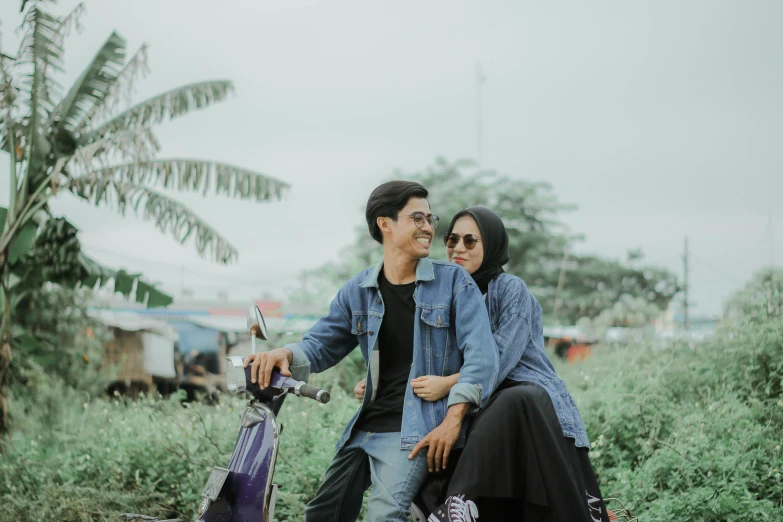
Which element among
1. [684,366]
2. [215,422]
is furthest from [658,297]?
[215,422]

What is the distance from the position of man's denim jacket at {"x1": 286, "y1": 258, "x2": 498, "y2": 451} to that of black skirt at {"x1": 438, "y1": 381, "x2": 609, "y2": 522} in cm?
12

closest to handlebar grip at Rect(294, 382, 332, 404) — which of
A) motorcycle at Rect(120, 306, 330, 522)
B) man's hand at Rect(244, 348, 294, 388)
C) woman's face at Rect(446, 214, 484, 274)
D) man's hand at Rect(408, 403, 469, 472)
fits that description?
motorcycle at Rect(120, 306, 330, 522)

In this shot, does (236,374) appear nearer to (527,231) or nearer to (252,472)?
(252,472)

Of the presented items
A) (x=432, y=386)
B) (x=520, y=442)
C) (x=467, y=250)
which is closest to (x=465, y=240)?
(x=467, y=250)

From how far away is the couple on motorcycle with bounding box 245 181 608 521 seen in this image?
2.74 m

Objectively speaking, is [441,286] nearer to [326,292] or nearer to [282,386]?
[282,386]

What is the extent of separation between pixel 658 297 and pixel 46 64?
24.6 metres

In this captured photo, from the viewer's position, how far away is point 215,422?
592 centimetres

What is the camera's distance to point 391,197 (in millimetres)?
2938

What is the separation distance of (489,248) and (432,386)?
2.53 feet

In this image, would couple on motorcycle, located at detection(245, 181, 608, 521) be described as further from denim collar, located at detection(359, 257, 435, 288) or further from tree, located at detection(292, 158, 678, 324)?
tree, located at detection(292, 158, 678, 324)

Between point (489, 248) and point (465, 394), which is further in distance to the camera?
point (489, 248)

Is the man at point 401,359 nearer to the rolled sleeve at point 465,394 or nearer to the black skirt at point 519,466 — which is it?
the rolled sleeve at point 465,394

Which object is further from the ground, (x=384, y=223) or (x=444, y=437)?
(x=384, y=223)
